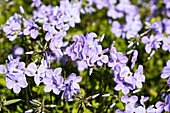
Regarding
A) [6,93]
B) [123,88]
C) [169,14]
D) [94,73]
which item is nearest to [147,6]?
[169,14]

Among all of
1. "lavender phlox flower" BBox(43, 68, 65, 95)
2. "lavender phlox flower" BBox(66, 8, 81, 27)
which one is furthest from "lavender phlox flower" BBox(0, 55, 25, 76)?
"lavender phlox flower" BBox(66, 8, 81, 27)

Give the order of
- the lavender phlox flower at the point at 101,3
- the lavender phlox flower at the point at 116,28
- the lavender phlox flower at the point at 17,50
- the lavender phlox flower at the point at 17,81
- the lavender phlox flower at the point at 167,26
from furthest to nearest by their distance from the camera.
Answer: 1. the lavender phlox flower at the point at 167,26
2. the lavender phlox flower at the point at 101,3
3. the lavender phlox flower at the point at 116,28
4. the lavender phlox flower at the point at 17,50
5. the lavender phlox flower at the point at 17,81

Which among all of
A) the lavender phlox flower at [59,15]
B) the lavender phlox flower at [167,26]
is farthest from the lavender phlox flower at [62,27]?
the lavender phlox flower at [167,26]

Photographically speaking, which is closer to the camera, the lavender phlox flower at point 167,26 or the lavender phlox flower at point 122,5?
the lavender phlox flower at point 122,5

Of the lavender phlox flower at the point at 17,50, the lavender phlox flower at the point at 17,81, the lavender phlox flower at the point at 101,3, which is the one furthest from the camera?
the lavender phlox flower at the point at 101,3

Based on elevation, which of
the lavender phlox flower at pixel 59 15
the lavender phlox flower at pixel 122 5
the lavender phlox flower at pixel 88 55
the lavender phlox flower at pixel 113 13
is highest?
the lavender phlox flower at pixel 122 5

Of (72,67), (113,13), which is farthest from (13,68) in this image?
(113,13)

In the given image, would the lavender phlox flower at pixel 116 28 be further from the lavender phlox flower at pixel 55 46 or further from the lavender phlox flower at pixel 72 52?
the lavender phlox flower at pixel 55 46

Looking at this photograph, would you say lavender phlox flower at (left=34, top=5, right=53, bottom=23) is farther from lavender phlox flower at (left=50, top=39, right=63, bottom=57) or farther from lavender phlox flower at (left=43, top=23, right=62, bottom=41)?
lavender phlox flower at (left=50, top=39, right=63, bottom=57)
